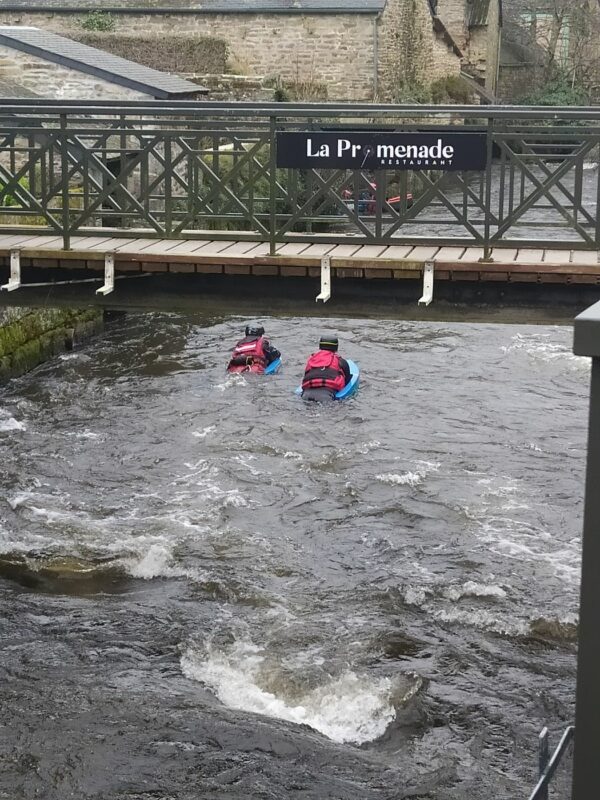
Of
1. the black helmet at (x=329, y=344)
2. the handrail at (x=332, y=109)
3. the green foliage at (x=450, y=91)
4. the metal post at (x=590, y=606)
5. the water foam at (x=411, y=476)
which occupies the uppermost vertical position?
the handrail at (x=332, y=109)

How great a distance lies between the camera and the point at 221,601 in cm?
1138

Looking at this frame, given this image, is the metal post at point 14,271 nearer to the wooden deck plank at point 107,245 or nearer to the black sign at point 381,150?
the wooden deck plank at point 107,245

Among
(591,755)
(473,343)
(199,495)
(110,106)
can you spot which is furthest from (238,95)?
(591,755)

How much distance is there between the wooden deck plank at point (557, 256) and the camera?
10.1 m

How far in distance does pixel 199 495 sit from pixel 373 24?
2326cm

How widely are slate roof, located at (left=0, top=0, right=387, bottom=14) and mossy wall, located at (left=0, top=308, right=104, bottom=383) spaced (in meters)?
15.6

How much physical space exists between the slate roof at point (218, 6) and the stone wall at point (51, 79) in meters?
9.93

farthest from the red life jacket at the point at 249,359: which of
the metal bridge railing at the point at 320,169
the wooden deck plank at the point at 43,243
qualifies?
the wooden deck plank at the point at 43,243

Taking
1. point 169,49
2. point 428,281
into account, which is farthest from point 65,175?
point 169,49

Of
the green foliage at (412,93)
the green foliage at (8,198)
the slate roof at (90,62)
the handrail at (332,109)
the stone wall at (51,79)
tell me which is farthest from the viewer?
the green foliage at (412,93)

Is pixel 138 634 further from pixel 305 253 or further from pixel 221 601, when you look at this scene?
pixel 305 253

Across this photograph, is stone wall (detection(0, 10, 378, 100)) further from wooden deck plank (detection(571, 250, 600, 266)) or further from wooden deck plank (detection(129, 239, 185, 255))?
wooden deck plank (detection(571, 250, 600, 266))

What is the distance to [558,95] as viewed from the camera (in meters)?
42.9

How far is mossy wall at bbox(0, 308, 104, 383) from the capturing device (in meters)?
18.9
